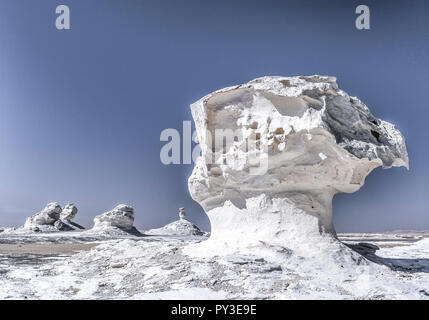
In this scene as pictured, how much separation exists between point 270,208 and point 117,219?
22.0 meters

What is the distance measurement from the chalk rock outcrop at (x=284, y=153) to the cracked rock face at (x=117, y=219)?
20670 mm

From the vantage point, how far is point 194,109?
1003 cm

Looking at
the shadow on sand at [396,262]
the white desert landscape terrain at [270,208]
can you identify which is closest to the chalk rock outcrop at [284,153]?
the white desert landscape terrain at [270,208]

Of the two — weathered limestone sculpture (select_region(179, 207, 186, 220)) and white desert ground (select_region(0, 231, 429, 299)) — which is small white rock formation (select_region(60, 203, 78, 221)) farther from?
white desert ground (select_region(0, 231, 429, 299))

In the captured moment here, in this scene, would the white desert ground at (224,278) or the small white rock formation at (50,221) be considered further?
the small white rock formation at (50,221)

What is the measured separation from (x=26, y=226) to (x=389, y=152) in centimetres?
3125

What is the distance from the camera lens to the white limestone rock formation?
28406 mm

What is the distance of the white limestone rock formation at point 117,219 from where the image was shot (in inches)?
1118

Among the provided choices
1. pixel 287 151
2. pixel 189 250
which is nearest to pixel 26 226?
pixel 189 250

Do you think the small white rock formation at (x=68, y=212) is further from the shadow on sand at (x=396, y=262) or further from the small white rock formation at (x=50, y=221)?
the shadow on sand at (x=396, y=262)

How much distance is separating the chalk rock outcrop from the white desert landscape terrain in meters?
0.03

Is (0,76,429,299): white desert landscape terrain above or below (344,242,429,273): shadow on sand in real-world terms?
above

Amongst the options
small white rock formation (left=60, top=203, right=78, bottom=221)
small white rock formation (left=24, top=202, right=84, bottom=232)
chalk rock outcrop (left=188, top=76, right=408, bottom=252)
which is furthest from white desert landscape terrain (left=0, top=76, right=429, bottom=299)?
small white rock formation (left=60, top=203, right=78, bottom=221)
